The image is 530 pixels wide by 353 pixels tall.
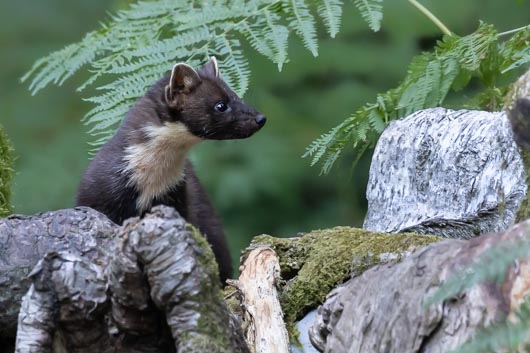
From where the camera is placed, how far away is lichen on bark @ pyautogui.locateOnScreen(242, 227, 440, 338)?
317 cm

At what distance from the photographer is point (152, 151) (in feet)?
17.1

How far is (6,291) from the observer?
2.85 m

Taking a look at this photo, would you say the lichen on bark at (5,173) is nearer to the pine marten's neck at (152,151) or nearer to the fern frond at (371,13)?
the pine marten's neck at (152,151)

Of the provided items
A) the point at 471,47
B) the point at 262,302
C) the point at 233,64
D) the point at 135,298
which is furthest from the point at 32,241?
the point at 233,64

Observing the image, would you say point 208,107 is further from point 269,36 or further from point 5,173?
point 5,173

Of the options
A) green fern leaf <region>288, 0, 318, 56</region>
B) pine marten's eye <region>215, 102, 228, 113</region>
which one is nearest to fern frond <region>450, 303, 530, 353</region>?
green fern leaf <region>288, 0, 318, 56</region>

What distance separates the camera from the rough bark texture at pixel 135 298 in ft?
7.66

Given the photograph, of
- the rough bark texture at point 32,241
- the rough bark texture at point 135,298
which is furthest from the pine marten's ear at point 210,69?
the rough bark texture at point 135,298

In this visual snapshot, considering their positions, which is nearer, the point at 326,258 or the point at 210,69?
the point at 326,258

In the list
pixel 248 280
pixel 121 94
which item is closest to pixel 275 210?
pixel 121 94

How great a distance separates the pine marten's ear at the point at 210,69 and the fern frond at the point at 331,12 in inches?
22.6

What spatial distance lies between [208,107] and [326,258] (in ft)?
6.87

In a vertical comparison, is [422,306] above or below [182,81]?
below

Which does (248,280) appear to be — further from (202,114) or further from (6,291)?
(202,114)
